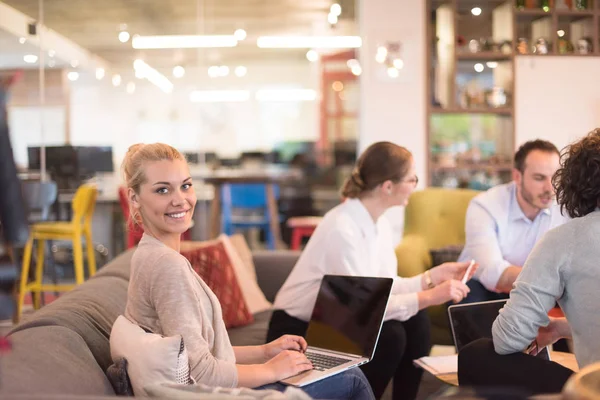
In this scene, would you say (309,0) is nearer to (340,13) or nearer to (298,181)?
(340,13)

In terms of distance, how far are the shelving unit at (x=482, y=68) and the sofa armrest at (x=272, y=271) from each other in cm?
234

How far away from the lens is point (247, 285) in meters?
3.99

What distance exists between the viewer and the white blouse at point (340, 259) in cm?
289

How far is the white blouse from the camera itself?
2.89 metres

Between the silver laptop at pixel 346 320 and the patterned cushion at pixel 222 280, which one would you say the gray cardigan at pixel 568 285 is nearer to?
the silver laptop at pixel 346 320

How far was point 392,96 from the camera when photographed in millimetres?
6289

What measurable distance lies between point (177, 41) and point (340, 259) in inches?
180

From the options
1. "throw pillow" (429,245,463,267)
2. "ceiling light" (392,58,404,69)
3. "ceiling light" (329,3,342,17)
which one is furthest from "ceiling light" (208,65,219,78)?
"throw pillow" (429,245,463,267)

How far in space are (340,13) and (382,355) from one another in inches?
175

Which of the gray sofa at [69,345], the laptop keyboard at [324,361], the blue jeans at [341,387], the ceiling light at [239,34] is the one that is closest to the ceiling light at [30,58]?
the ceiling light at [239,34]

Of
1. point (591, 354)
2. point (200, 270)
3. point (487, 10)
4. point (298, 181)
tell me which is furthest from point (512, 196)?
point (298, 181)

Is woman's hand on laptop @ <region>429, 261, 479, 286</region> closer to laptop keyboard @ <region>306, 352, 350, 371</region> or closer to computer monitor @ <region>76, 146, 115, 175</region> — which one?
laptop keyboard @ <region>306, 352, 350, 371</region>

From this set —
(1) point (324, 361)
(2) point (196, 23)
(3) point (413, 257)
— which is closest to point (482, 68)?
(2) point (196, 23)

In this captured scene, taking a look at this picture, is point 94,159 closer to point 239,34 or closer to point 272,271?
point 239,34
